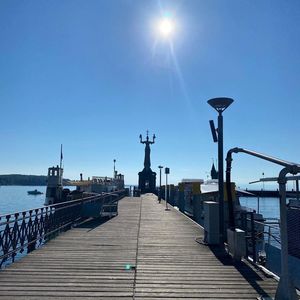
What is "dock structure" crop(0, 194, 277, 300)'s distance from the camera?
522cm

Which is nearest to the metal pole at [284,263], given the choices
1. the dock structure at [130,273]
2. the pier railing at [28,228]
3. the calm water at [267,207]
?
the dock structure at [130,273]

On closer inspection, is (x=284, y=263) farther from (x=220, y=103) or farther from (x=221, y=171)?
(x=220, y=103)

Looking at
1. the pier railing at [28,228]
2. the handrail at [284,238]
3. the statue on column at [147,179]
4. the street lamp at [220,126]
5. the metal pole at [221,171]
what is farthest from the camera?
the statue on column at [147,179]

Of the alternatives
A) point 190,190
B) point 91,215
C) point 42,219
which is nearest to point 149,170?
point 190,190

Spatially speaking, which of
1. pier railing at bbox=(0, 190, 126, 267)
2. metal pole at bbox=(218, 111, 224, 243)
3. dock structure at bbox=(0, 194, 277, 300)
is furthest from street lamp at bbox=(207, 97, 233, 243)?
pier railing at bbox=(0, 190, 126, 267)

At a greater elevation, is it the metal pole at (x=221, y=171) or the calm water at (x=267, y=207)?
the metal pole at (x=221, y=171)

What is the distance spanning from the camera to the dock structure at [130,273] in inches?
206

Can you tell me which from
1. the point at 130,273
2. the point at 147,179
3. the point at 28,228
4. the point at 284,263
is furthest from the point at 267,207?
the point at 284,263

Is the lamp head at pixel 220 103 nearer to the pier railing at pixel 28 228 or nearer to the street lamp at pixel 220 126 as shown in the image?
the street lamp at pixel 220 126

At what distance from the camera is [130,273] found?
20.7ft

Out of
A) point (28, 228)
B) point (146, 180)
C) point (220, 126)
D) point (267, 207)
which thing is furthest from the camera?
point (267, 207)

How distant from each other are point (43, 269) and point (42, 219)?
343 cm

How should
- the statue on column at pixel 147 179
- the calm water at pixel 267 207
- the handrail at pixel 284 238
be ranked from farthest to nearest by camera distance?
the statue on column at pixel 147 179
the calm water at pixel 267 207
the handrail at pixel 284 238

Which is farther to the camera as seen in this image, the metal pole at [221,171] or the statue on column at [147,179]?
the statue on column at [147,179]
